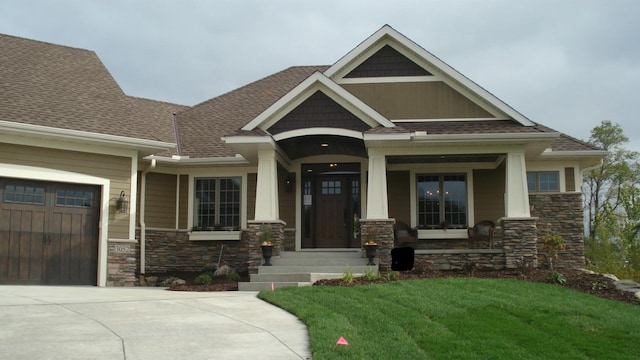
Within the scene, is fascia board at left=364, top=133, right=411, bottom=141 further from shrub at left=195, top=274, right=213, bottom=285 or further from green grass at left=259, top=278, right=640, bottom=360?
shrub at left=195, top=274, right=213, bottom=285

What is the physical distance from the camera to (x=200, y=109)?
877 inches

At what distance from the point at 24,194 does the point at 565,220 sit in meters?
13.5

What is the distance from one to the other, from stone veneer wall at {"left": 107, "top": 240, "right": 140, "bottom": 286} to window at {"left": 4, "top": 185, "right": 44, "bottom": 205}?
6.18ft

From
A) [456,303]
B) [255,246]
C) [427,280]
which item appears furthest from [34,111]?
[456,303]

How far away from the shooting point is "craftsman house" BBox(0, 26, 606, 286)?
1569cm

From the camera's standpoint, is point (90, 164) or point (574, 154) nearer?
point (90, 164)

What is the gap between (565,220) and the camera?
61.2ft

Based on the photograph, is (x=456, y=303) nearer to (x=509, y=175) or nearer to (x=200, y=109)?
(x=509, y=175)

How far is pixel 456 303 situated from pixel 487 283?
104 inches

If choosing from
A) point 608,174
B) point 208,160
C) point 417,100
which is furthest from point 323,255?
point 608,174

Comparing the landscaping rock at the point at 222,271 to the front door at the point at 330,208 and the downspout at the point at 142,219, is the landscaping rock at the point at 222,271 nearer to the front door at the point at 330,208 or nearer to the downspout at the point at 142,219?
the downspout at the point at 142,219

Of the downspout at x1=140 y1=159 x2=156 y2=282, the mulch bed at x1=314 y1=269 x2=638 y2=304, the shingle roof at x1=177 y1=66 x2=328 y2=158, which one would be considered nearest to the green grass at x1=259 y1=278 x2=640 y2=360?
the mulch bed at x1=314 y1=269 x2=638 y2=304

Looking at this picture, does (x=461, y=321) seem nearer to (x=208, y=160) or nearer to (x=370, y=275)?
(x=370, y=275)

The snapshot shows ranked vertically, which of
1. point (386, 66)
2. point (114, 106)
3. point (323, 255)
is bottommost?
point (323, 255)
